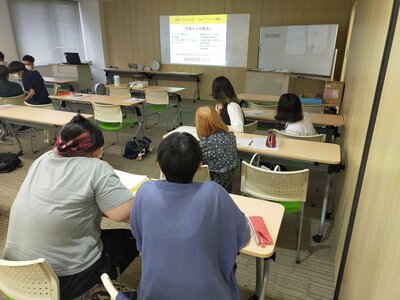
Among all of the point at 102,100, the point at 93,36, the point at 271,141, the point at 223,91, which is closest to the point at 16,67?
the point at 102,100

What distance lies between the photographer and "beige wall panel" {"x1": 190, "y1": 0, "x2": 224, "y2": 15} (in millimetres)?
7179

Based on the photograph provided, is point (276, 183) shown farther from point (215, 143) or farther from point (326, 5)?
point (326, 5)

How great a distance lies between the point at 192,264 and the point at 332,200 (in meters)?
2.29

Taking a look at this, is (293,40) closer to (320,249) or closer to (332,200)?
(332,200)

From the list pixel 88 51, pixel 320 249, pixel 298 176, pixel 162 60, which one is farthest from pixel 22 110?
pixel 88 51

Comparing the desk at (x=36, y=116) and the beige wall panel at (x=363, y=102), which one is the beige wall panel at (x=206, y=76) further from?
the beige wall panel at (x=363, y=102)

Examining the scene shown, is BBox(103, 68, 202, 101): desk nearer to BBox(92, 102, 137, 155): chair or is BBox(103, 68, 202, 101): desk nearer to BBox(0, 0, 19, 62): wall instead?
BBox(0, 0, 19, 62): wall

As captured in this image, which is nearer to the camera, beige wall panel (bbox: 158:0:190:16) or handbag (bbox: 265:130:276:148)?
handbag (bbox: 265:130:276:148)

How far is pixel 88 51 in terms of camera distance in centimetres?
912

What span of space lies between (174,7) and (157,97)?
4122 mm

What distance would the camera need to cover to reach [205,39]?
24.8 ft

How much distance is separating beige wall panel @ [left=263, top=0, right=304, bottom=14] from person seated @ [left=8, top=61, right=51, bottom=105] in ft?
17.0

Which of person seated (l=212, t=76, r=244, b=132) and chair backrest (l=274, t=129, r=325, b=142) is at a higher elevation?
person seated (l=212, t=76, r=244, b=132)

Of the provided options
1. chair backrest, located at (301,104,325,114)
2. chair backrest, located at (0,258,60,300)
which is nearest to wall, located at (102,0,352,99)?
chair backrest, located at (301,104,325,114)
